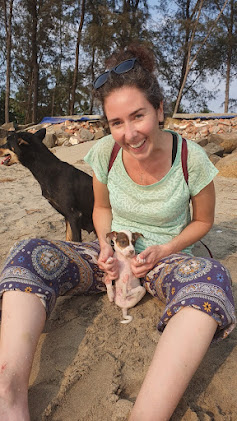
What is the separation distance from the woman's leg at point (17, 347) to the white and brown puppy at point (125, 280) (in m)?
0.59

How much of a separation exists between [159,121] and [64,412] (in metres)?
1.64

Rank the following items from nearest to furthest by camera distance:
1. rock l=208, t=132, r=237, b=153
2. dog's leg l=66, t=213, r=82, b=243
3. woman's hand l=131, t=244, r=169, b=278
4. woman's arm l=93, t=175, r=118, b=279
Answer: woman's hand l=131, t=244, r=169, b=278 → woman's arm l=93, t=175, r=118, b=279 → dog's leg l=66, t=213, r=82, b=243 → rock l=208, t=132, r=237, b=153

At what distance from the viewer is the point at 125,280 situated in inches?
85.2

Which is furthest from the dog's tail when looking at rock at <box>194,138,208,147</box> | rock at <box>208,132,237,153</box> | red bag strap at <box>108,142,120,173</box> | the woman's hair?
rock at <box>208,132,237,153</box>

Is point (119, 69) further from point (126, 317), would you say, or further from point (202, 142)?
point (202, 142)

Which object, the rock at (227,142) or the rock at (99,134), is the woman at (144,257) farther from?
the rock at (99,134)

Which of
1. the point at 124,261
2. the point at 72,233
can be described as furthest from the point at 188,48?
the point at 124,261

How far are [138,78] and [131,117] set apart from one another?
0.22 metres

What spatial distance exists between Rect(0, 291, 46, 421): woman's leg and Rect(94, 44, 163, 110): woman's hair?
1.20 meters

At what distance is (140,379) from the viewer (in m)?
1.75

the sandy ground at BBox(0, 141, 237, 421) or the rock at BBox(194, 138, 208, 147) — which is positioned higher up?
the sandy ground at BBox(0, 141, 237, 421)

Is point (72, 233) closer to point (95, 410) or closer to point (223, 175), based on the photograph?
point (95, 410)

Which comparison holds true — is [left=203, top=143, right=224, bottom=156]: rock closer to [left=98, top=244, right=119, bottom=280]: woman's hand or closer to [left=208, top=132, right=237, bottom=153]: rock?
[left=208, top=132, right=237, bottom=153]: rock

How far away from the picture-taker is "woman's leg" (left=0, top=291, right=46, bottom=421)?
1399 millimetres
